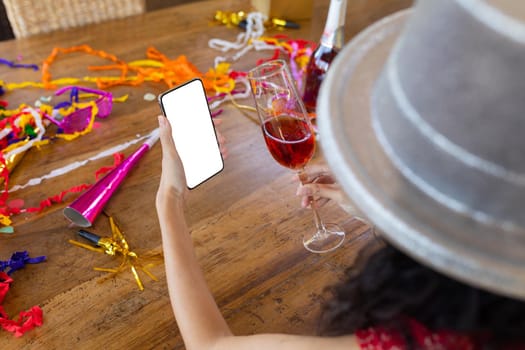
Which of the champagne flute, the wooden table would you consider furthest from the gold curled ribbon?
the champagne flute

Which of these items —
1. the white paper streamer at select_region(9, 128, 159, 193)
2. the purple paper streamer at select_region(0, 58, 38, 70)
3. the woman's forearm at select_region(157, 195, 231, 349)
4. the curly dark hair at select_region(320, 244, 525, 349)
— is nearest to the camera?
the curly dark hair at select_region(320, 244, 525, 349)

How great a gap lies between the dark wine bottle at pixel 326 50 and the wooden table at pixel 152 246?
0.15 m

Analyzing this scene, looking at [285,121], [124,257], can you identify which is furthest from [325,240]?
[124,257]

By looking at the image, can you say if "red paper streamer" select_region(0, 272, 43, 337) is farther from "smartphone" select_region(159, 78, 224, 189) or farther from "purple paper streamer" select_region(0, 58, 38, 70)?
"purple paper streamer" select_region(0, 58, 38, 70)

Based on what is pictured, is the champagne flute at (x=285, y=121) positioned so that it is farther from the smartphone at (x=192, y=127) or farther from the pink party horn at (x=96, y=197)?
the pink party horn at (x=96, y=197)

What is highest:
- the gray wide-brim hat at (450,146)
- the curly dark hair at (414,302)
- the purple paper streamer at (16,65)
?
the gray wide-brim hat at (450,146)

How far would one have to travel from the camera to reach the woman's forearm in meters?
0.67

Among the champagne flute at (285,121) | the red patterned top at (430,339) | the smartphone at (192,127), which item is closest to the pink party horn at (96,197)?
the smartphone at (192,127)

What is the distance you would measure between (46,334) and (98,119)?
52cm

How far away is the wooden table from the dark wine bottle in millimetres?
148

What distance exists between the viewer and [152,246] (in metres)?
0.82

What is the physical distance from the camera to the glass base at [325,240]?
834 millimetres

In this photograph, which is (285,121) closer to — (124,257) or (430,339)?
(124,257)

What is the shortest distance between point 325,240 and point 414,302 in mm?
379
